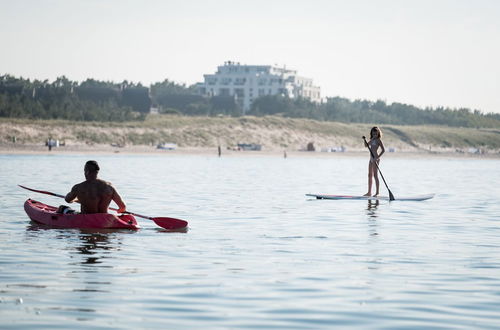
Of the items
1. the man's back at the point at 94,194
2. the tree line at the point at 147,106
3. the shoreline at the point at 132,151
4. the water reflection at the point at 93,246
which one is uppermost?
the tree line at the point at 147,106

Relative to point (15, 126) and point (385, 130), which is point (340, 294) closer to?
point (15, 126)

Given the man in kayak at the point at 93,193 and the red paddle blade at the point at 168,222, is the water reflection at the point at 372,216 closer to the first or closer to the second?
the red paddle blade at the point at 168,222

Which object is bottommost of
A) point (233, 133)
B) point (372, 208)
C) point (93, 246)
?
point (372, 208)

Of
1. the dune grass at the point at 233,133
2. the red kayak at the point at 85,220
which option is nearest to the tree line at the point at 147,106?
the dune grass at the point at 233,133

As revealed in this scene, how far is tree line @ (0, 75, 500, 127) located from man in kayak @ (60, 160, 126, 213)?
289ft

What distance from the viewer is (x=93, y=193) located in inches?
690

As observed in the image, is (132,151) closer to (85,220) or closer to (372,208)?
(372,208)

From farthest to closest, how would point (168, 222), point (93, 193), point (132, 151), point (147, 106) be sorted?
point (147, 106) → point (132, 151) → point (168, 222) → point (93, 193)

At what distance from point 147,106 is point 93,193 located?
122 metres

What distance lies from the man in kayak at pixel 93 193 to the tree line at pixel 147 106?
88.1 meters

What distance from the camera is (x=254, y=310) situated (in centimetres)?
1020

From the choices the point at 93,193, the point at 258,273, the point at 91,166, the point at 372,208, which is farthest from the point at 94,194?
the point at 372,208

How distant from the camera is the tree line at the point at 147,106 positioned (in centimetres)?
11100

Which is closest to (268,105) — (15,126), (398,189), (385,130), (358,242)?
(385,130)
